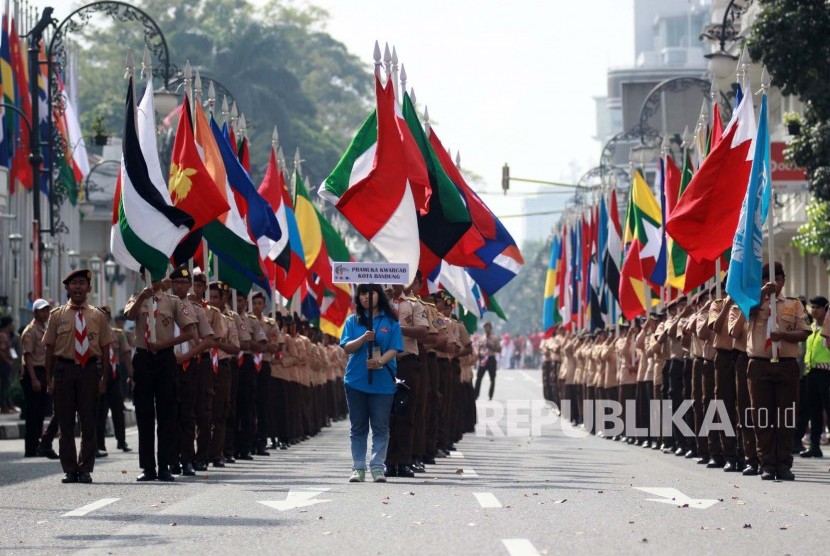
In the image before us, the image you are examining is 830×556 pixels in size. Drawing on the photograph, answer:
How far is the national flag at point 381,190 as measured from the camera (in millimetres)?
20547

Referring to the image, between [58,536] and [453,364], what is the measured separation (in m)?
13.4

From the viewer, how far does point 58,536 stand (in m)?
11.8

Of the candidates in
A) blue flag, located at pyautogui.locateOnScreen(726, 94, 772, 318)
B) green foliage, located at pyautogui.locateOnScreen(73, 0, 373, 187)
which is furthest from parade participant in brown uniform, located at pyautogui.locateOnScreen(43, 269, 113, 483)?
green foliage, located at pyautogui.locateOnScreen(73, 0, 373, 187)

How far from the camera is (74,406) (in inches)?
674

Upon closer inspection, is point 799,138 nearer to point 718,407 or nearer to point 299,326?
point 299,326

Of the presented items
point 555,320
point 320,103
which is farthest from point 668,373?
point 320,103

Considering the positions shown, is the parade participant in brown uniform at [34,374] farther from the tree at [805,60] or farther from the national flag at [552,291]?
the national flag at [552,291]

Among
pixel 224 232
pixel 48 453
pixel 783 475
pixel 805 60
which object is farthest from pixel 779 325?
pixel 805 60

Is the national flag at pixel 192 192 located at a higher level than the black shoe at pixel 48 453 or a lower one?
higher

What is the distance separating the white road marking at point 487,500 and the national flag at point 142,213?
509cm

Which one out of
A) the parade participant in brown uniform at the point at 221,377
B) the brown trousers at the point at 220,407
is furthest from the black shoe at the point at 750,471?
the brown trousers at the point at 220,407

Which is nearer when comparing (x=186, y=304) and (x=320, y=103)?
(x=186, y=304)

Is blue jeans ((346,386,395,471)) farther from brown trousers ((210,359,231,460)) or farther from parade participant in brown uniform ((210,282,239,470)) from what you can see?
brown trousers ((210,359,231,460))

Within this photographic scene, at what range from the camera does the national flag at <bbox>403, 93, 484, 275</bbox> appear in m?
21.7
